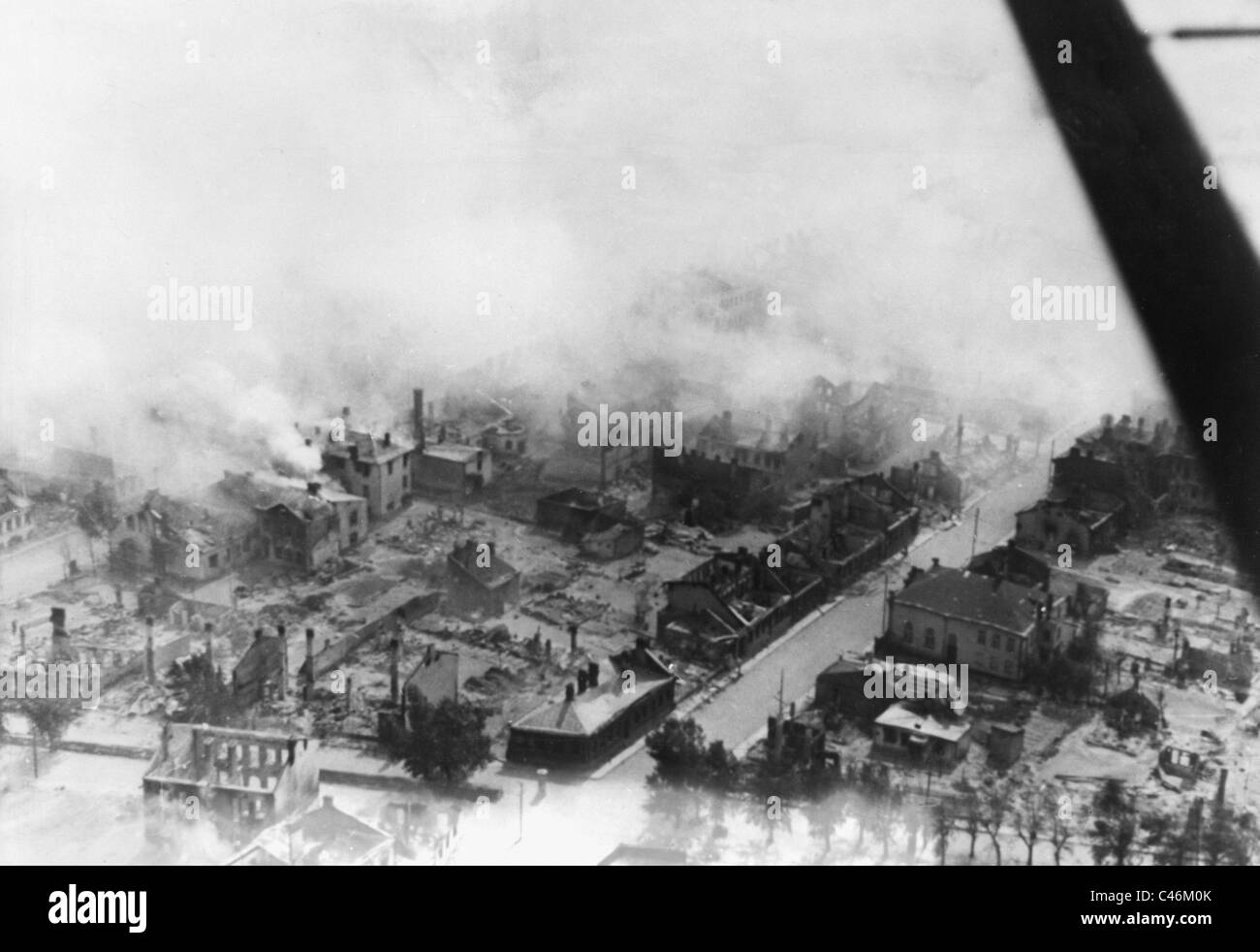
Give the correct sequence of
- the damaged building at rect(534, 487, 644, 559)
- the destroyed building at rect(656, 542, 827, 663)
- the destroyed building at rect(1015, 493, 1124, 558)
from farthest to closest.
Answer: the destroyed building at rect(1015, 493, 1124, 558) → the damaged building at rect(534, 487, 644, 559) → the destroyed building at rect(656, 542, 827, 663)

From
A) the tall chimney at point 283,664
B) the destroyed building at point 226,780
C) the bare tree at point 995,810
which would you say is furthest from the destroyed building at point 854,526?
the destroyed building at point 226,780

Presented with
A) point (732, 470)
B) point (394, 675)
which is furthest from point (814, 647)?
point (394, 675)

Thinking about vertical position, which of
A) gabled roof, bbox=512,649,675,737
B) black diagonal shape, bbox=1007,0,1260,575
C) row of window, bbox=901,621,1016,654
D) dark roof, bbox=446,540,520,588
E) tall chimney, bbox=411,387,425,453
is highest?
black diagonal shape, bbox=1007,0,1260,575

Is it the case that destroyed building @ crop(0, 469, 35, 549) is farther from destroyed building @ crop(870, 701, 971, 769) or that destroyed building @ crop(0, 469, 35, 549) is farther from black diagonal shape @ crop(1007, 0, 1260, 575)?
black diagonal shape @ crop(1007, 0, 1260, 575)

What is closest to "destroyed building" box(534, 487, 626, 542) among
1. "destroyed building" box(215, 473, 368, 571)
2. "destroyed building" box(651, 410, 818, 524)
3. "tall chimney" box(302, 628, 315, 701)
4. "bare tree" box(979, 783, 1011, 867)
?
"destroyed building" box(651, 410, 818, 524)

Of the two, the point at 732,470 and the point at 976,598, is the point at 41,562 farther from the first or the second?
the point at 976,598

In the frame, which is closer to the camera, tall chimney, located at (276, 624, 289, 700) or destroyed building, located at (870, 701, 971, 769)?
destroyed building, located at (870, 701, 971, 769)

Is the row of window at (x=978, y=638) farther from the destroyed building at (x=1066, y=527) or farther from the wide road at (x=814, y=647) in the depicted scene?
the destroyed building at (x=1066, y=527)
